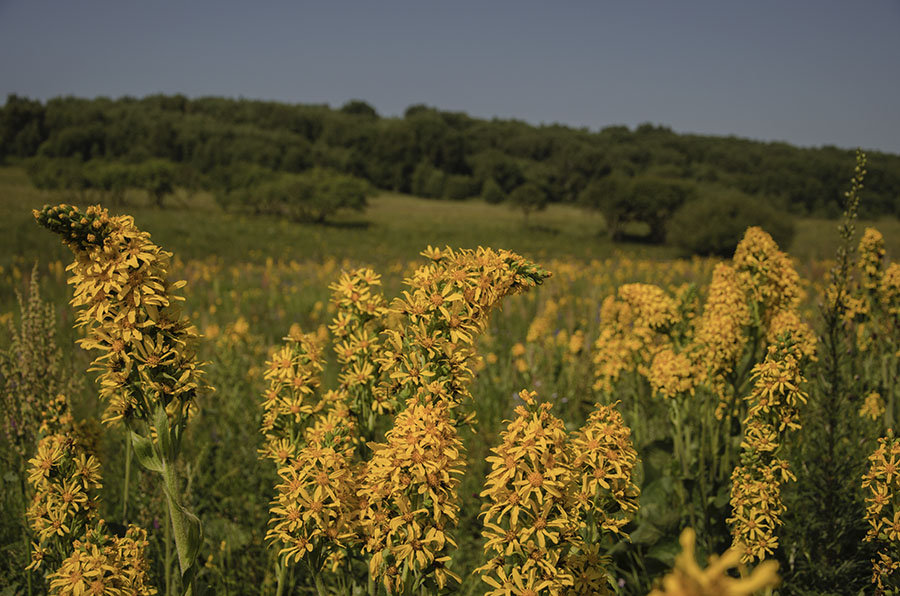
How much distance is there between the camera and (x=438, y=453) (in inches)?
62.2

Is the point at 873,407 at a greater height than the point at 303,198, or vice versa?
the point at 303,198

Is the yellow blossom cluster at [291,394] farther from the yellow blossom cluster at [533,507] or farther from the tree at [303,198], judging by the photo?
the tree at [303,198]

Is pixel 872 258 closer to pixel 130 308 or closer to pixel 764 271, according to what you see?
pixel 764 271

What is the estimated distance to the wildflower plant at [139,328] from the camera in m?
1.76

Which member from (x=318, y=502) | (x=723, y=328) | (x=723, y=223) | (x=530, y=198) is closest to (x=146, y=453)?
(x=318, y=502)

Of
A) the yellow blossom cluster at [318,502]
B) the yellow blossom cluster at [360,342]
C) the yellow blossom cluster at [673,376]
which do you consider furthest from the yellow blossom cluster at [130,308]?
the yellow blossom cluster at [673,376]

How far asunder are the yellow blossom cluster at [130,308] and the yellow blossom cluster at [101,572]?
52cm

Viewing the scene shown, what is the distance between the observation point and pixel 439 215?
209 feet

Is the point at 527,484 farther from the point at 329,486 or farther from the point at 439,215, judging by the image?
the point at 439,215

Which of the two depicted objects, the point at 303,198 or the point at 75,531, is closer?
the point at 75,531

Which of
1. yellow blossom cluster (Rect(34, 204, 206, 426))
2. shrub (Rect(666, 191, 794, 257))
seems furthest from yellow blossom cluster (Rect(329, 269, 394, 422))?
shrub (Rect(666, 191, 794, 257))

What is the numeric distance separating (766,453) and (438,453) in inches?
70.3

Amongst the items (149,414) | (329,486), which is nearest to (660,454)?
(329,486)

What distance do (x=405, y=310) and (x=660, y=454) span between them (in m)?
2.99
